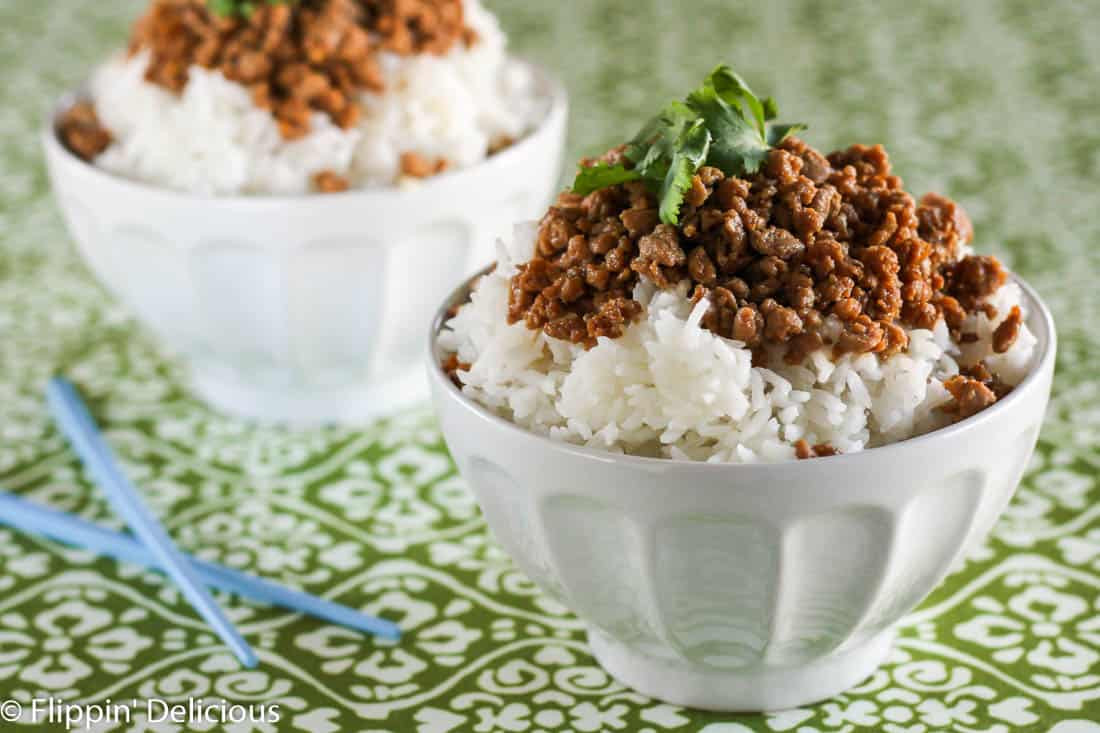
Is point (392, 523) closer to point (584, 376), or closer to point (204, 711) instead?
point (204, 711)

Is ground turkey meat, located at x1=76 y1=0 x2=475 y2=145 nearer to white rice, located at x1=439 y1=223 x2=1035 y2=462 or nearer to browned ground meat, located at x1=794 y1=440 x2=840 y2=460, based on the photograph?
white rice, located at x1=439 y1=223 x2=1035 y2=462

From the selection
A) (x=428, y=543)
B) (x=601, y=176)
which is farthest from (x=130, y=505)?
(x=601, y=176)

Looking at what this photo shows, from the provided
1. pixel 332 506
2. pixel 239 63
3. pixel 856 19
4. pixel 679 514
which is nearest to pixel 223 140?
pixel 239 63

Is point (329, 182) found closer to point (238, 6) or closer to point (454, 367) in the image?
point (238, 6)

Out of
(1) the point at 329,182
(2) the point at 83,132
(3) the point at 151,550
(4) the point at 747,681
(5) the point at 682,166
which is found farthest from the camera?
(2) the point at 83,132

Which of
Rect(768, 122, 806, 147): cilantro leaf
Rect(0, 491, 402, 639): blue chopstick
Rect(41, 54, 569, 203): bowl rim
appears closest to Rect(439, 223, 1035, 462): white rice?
Rect(768, 122, 806, 147): cilantro leaf

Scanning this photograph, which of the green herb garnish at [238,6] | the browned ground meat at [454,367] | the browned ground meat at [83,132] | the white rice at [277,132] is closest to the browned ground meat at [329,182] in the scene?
the white rice at [277,132]

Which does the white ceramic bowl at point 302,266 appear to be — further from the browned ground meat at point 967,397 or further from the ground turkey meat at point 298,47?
the browned ground meat at point 967,397
